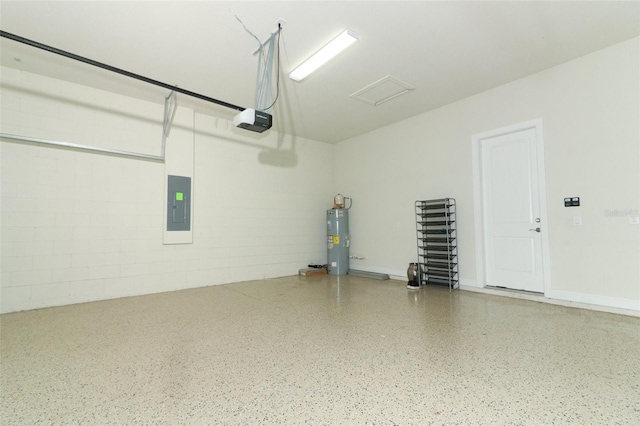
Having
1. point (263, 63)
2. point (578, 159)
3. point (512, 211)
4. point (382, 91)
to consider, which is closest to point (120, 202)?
point (263, 63)

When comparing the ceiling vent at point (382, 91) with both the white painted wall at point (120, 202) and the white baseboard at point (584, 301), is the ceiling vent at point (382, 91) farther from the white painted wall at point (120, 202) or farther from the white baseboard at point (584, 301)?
the white baseboard at point (584, 301)

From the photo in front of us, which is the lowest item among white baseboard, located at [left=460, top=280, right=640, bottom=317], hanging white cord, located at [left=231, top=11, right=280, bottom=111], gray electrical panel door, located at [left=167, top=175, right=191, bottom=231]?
white baseboard, located at [left=460, top=280, right=640, bottom=317]

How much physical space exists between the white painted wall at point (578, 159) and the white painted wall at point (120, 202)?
3.12 m

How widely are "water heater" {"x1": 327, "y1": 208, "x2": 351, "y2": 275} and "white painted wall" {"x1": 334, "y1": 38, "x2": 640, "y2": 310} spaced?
77.4 inches

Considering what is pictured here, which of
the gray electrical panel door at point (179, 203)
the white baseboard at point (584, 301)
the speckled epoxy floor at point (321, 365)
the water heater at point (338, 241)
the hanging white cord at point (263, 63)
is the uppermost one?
the hanging white cord at point (263, 63)

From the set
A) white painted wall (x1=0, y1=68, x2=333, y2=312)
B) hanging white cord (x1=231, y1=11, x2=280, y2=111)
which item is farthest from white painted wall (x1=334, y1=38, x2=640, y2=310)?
white painted wall (x1=0, y1=68, x2=333, y2=312)

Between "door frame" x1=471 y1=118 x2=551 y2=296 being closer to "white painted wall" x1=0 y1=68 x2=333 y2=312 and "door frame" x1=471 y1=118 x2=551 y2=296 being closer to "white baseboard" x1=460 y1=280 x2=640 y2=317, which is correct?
"white baseboard" x1=460 y1=280 x2=640 y2=317

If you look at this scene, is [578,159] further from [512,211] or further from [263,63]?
[263,63]

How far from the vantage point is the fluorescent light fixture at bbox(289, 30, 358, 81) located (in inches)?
127

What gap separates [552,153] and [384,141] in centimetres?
291

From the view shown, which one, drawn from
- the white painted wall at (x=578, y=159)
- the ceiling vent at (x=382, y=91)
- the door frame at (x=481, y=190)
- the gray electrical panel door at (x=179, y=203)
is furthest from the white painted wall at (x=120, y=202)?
the door frame at (x=481, y=190)

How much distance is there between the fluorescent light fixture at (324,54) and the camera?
10.6 ft

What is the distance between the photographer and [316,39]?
10.8 ft

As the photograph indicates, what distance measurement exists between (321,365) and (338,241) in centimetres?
430
